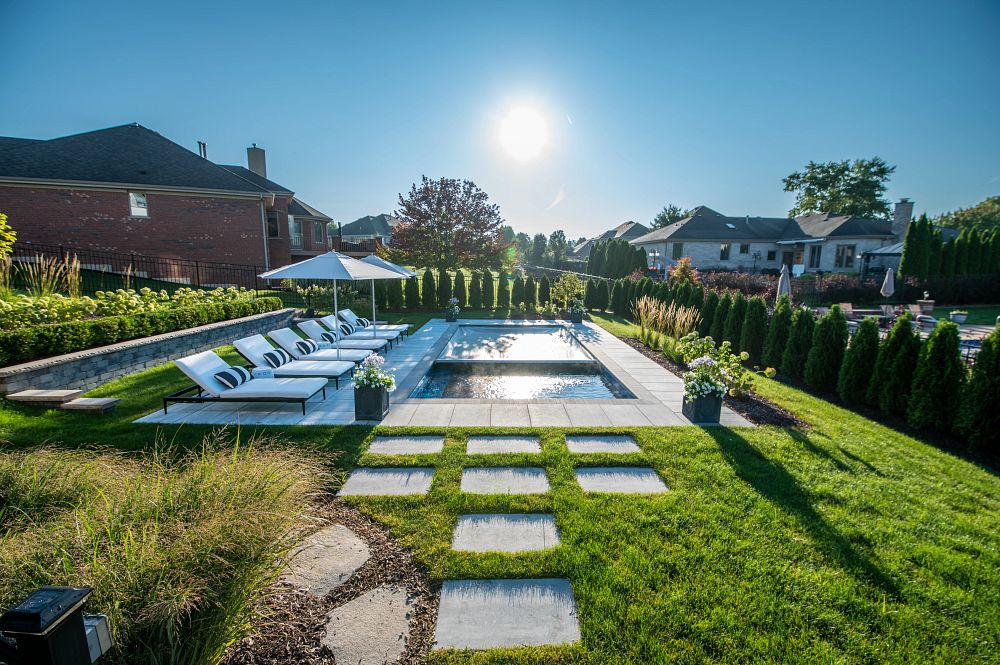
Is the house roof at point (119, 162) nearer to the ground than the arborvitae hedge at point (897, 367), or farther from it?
farther from it

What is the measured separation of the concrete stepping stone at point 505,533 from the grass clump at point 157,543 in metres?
1.26

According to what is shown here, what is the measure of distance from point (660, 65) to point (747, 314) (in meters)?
8.79

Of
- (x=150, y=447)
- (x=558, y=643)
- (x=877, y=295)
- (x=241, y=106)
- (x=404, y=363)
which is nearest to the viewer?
(x=558, y=643)

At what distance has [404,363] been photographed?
934 cm

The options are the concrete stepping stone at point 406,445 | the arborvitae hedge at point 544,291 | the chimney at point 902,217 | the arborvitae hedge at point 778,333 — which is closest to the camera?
the concrete stepping stone at point 406,445

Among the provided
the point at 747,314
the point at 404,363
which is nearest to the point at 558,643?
the point at 404,363

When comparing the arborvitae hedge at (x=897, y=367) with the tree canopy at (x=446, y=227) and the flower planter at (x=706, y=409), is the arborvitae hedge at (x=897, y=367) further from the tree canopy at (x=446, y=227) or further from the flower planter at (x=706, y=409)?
the tree canopy at (x=446, y=227)

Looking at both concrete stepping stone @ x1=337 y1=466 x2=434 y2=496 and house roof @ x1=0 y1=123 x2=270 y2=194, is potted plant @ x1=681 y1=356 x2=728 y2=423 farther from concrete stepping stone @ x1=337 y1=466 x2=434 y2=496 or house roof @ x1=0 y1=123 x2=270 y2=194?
house roof @ x1=0 y1=123 x2=270 y2=194

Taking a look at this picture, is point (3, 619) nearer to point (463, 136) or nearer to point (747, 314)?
point (747, 314)

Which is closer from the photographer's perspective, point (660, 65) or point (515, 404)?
point (515, 404)

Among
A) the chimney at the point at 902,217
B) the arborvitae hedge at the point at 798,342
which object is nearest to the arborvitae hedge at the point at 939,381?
the arborvitae hedge at the point at 798,342

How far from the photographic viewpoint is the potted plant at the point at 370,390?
5695 millimetres

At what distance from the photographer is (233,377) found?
6.45 meters

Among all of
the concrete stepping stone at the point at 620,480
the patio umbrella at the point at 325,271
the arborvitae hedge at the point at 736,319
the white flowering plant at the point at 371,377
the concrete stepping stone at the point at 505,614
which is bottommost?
the concrete stepping stone at the point at 505,614
